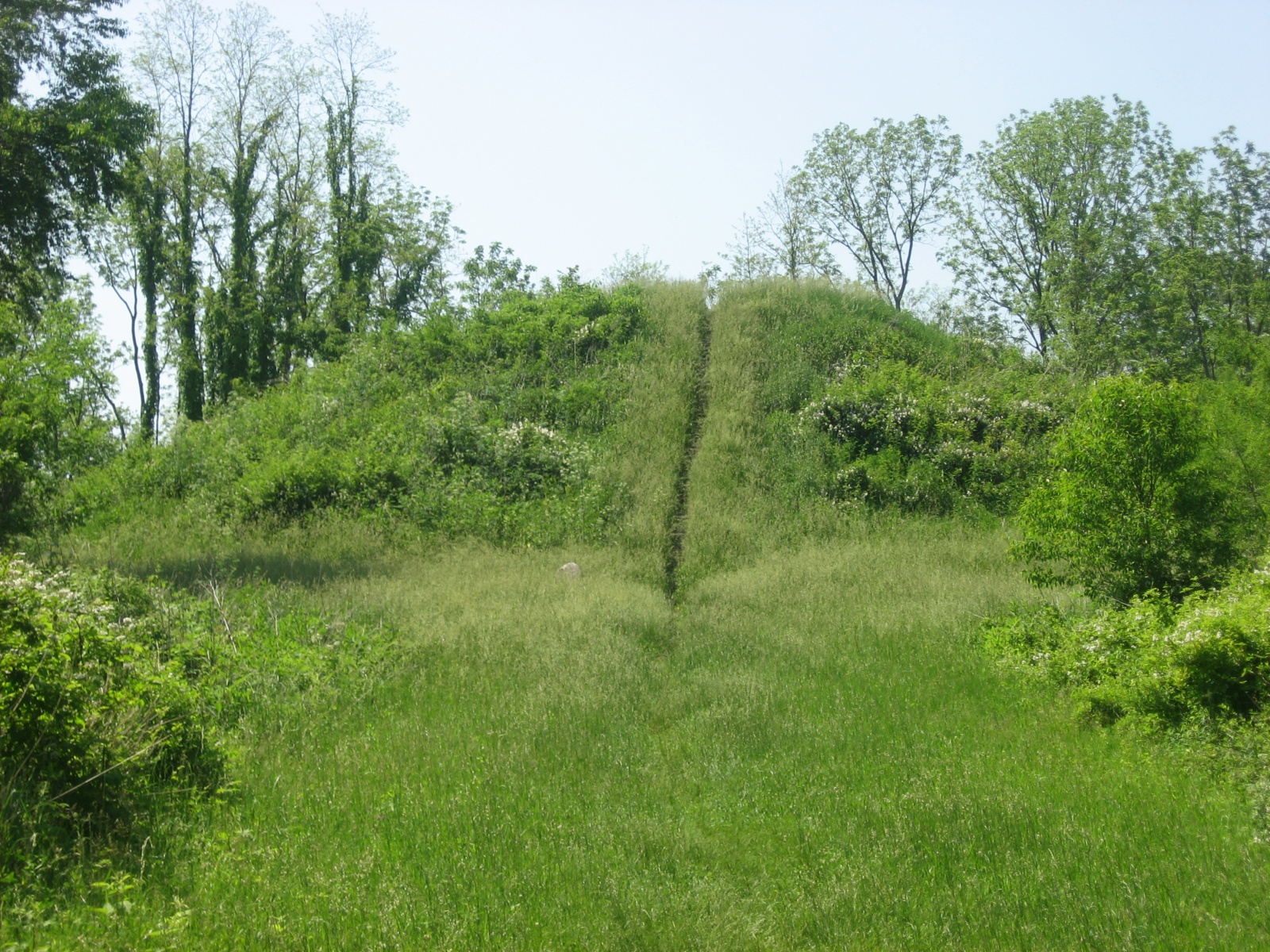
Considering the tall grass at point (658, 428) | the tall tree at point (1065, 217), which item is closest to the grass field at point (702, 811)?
the tall grass at point (658, 428)

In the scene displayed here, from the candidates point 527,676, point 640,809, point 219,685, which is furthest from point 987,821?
point 219,685

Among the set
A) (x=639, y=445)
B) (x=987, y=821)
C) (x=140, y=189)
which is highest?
(x=140, y=189)

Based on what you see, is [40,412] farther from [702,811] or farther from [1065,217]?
[1065,217]

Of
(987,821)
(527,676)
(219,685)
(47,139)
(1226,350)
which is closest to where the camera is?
(987,821)

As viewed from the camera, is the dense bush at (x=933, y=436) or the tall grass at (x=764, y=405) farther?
the dense bush at (x=933, y=436)

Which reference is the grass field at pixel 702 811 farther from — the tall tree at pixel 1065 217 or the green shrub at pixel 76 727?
the tall tree at pixel 1065 217

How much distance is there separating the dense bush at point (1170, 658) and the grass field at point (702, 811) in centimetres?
35

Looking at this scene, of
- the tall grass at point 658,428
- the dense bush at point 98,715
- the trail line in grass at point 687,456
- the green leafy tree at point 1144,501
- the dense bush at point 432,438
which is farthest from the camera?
the dense bush at point 432,438

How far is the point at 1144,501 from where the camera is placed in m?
9.70

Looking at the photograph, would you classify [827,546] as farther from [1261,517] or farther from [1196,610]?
[1196,610]

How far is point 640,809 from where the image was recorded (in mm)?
6715

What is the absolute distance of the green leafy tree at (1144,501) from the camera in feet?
31.1

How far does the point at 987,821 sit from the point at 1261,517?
625cm

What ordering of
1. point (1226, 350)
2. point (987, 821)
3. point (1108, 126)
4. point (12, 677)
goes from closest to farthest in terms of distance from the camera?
1. point (12, 677)
2. point (987, 821)
3. point (1226, 350)
4. point (1108, 126)
